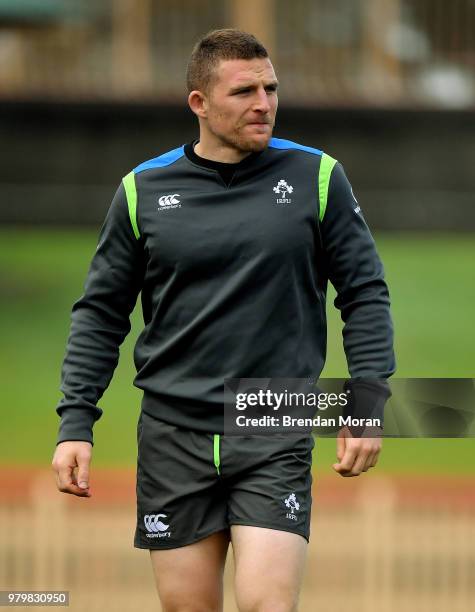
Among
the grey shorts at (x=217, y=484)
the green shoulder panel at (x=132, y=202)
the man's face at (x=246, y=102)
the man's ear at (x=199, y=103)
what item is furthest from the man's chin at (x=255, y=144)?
the grey shorts at (x=217, y=484)

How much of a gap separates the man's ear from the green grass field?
8.74 meters

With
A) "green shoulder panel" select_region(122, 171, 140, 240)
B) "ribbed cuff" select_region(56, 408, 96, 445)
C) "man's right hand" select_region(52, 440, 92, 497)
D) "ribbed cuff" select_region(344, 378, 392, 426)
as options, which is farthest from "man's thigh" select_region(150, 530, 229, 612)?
"green shoulder panel" select_region(122, 171, 140, 240)

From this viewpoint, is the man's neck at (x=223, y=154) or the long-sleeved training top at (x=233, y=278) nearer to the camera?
the long-sleeved training top at (x=233, y=278)

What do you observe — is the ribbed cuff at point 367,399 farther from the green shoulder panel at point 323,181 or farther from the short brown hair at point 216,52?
the short brown hair at point 216,52

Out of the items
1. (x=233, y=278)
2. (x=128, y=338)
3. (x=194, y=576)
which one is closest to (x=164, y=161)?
(x=233, y=278)

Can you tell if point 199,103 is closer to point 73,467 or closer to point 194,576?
point 73,467

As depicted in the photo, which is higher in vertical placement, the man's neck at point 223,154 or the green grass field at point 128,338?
the man's neck at point 223,154

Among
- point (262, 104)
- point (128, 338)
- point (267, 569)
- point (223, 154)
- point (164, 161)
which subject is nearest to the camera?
point (267, 569)

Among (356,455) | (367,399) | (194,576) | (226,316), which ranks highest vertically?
(226,316)

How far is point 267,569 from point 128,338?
11.1m

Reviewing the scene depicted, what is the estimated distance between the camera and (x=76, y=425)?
4738 millimetres

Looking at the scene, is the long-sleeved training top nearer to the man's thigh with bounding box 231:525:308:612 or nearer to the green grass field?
the man's thigh with bounding box 231:525:308:612

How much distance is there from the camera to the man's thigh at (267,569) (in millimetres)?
4336

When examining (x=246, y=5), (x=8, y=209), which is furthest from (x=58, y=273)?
(x=246, y=5)
